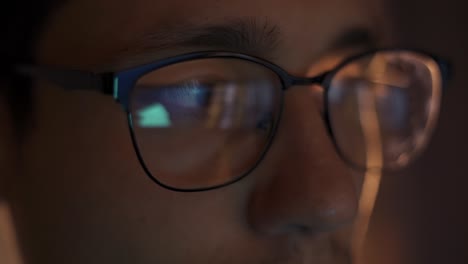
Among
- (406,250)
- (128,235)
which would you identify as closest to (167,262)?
(128,235)

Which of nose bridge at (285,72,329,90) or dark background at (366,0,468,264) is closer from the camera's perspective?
nose bridge at (285,72,329,90)

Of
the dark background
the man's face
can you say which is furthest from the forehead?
the dark background

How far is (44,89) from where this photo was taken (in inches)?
25.8

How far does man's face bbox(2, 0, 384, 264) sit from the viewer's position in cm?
62

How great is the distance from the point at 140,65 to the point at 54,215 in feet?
0.75

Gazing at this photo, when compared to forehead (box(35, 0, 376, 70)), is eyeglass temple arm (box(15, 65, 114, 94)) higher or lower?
lower

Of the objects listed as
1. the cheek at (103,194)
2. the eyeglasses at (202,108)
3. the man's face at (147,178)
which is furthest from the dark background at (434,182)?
the cheek at (103,194)

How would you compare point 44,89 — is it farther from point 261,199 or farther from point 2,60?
point 261,199

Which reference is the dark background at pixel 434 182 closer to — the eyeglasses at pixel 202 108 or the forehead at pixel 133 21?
the eyeglasses at pixel 202 108

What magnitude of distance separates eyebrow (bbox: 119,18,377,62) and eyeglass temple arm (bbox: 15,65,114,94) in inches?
1.8

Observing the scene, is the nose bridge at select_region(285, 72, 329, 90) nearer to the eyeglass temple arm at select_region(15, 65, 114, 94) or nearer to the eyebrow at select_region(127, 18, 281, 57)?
the eyebrow at select_region(127, 18, 281, 57)

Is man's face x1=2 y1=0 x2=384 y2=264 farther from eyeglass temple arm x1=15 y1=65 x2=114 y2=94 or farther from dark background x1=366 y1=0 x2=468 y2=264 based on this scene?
dark background x1=366 y1=0 x2=468 y2=264

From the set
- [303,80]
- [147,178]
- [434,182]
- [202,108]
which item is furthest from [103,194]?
[434,182]

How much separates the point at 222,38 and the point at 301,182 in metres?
0.20
